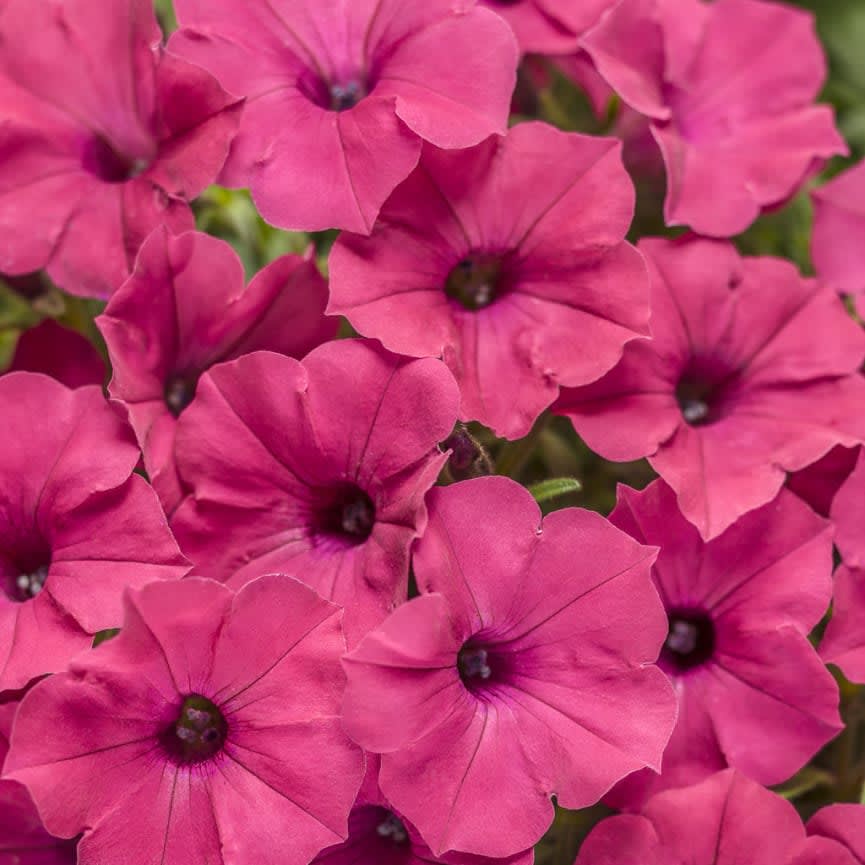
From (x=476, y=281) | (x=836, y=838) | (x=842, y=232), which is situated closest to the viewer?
(x=836, y=838)

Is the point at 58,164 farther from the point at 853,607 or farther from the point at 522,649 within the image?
the point at 853,607

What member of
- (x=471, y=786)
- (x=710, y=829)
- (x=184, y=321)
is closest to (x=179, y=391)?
(x=184, y=321)

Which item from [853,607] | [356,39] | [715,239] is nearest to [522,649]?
[853,607]

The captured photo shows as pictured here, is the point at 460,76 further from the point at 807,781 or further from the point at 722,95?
the point at 807,781

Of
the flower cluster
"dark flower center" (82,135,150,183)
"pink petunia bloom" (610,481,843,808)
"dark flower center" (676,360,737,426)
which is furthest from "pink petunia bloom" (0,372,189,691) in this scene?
"dark flower center" (676,360,737,426)

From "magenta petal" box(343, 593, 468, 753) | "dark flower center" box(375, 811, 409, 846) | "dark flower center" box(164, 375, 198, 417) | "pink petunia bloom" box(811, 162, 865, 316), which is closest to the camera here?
"magenta petal" box(343, 593, 468, 753)

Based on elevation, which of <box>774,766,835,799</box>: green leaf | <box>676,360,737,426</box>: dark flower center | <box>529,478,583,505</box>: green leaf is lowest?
<box>774,766,835,799</box>: green leaf

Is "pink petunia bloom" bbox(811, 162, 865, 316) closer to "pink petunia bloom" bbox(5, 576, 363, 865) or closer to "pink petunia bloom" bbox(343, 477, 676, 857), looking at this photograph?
"pink petunia bloom" bbox(343, 477, 676, 857)
